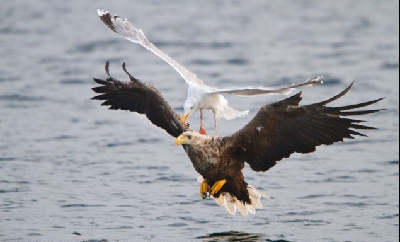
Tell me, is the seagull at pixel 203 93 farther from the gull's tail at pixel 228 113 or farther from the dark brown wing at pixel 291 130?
the dark brown wing at pixel 291 130

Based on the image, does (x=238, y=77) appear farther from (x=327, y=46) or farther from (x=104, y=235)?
(x=104, y=235)

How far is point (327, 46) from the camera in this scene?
20.2 m

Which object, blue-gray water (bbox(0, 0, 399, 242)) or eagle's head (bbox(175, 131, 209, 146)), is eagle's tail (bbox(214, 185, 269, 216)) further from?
eagle's head (bbox(175, 131, 209, 146))

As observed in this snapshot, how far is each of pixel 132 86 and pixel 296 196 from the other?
2.34 meters

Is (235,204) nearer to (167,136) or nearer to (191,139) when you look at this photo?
(191,139)

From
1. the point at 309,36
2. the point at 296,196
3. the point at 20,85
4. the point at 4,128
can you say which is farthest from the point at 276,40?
the point at 296,196

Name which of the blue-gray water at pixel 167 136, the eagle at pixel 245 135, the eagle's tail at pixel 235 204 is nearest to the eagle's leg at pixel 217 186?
the eagle at pixel 245 135

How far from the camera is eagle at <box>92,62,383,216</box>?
870cm

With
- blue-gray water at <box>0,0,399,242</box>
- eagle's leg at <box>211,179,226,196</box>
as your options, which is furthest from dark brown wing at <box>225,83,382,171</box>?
blue-gray water at <box>0,0,399,242</box>

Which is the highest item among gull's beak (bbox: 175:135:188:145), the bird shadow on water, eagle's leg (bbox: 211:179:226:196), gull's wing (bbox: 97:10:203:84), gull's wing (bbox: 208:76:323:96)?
gull's wing (bbox: 97:10:203:84)

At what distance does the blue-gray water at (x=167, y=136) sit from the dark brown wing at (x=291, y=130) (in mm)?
886

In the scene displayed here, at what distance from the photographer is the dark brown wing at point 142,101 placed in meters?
9.80

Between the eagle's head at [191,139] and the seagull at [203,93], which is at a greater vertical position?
the seagull at [203,93]

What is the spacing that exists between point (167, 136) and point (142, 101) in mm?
3697
